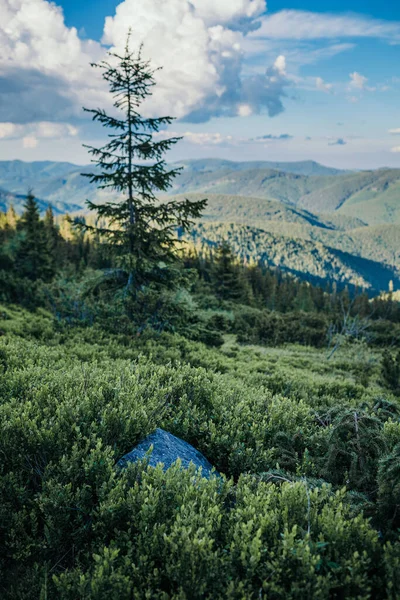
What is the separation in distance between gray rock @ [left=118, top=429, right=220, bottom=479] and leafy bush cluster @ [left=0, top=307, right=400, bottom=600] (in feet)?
0.47

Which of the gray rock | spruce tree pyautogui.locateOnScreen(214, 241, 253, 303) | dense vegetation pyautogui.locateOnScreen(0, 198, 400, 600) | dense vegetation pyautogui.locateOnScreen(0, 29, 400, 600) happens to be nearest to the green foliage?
dense vegetation pyautogui.locateOnScreen(0, 29, 400, 600)

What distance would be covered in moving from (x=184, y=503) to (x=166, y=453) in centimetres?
116

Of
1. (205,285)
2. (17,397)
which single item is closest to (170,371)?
(17,397)

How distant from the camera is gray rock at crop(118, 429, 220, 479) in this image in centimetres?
446

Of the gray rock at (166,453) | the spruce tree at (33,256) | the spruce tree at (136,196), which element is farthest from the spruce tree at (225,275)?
the gray rock at (166,453)

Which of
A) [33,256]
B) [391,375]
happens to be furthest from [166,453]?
[33,256]

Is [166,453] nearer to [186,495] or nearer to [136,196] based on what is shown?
[186,495]

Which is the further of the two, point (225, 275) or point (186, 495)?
point (225, 275)

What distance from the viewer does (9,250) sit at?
42.6 metres

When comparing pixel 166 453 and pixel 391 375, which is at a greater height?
pixel 166 453

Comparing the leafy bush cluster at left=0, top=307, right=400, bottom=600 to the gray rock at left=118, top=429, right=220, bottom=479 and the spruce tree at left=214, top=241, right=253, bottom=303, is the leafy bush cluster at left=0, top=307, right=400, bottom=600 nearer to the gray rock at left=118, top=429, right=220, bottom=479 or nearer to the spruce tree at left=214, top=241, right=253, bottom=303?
the gray rock at left=118, top=429, right=220, bottom=479

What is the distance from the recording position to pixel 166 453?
4.67m

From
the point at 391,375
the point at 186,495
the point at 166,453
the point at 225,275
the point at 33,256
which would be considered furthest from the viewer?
the point at 225,275

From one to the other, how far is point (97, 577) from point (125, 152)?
15.4 metres
